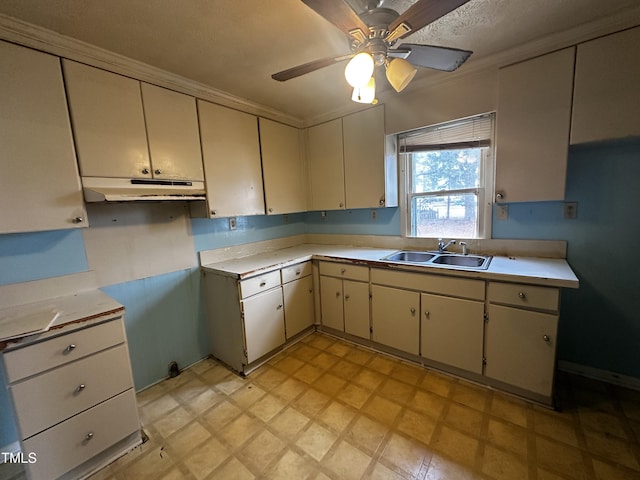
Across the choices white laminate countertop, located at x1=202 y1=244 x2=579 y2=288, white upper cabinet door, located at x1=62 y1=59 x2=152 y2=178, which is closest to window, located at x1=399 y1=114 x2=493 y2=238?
white laminate countertop, located at x1=202 y1=244 x2=579 y2=288

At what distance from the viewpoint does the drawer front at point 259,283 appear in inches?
83.4

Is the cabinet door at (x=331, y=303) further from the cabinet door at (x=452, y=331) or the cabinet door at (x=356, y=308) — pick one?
the cabinet door at (x=452, y=331)

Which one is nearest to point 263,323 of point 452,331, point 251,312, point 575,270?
point 251,312

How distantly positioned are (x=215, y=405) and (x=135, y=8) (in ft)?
7.97

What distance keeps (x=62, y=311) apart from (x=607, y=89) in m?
3.45

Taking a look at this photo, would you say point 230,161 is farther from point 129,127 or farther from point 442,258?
point 442,258

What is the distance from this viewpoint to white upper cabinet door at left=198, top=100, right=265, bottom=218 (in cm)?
219

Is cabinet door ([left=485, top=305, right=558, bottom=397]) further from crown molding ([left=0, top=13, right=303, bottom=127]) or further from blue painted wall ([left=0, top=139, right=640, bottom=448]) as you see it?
crown molding ([left=0, top=13, right=303, bottom=127])

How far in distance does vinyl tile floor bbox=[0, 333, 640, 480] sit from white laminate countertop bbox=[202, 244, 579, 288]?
2.81ft

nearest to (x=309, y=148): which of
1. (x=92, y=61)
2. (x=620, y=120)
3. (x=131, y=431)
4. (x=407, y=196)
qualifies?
(x=407, y=196)

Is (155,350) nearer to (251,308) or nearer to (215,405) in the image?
(215,405)

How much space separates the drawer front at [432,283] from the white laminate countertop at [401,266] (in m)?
0.05

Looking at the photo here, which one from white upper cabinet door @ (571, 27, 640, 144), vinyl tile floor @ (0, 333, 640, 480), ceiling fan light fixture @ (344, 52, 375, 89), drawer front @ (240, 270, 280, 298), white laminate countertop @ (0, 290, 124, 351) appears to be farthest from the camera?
drawer front @ (240, 270, 280, 298)

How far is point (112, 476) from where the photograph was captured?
143 cm
